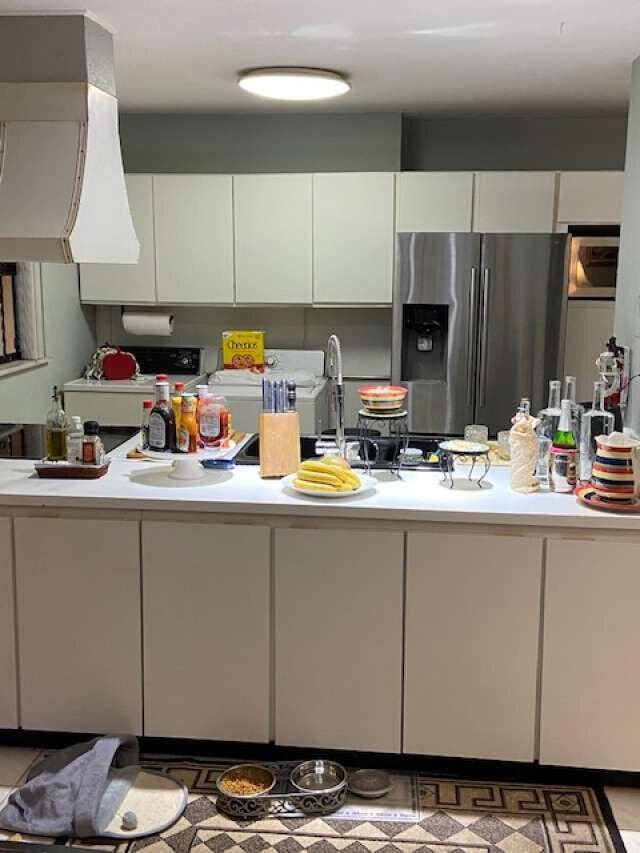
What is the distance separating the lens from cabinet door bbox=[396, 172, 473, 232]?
16.4 feet

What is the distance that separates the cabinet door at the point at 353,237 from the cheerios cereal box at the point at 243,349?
0.51 m

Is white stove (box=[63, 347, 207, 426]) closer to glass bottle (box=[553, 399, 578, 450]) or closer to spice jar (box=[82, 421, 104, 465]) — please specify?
spice jar (box=[82, 421, 104, 465])

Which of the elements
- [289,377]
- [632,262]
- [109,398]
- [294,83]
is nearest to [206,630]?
[632,262]

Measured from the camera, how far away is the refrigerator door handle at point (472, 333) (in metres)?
4.84

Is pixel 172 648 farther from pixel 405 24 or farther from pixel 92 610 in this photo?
pixel 405 24

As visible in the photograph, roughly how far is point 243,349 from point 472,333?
1.36 m

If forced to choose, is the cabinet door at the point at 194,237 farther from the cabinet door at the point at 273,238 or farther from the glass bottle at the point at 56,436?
the glass bottle at the point at 56,436

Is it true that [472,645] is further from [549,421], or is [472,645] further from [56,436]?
[56,436]

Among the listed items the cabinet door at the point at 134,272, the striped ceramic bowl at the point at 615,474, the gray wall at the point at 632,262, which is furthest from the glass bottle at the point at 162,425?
the cabinet door at the point at 134,272

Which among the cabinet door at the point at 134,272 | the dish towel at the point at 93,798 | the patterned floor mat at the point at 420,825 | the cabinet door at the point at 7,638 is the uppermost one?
the cabinet door at the point at 134,272

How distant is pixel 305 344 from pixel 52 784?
3.38 m

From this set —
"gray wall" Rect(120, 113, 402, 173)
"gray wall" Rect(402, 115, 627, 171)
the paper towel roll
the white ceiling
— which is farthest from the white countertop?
"gray wall" Rect(402, 115, 627, 171)

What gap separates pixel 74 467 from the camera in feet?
9.87

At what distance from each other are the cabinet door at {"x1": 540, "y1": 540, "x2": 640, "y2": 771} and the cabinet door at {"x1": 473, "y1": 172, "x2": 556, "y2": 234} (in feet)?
8.87
